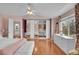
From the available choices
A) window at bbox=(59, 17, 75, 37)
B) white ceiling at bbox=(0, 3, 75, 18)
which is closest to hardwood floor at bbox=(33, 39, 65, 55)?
window at bbox=(59, 17, 75, 37)

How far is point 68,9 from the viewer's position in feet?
8.30

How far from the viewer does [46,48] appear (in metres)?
2.71

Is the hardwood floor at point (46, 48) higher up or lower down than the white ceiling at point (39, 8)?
lower down

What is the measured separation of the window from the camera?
2.54 metres

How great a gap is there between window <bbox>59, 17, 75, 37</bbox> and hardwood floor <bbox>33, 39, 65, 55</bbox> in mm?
319

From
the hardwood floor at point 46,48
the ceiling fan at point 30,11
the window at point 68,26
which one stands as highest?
the ceiling fan at point 30,11

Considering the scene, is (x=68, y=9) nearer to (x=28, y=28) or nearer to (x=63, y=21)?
(x=63, y=21)

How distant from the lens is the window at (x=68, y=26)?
2538 mm

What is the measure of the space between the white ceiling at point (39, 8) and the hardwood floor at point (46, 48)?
0.52 meters

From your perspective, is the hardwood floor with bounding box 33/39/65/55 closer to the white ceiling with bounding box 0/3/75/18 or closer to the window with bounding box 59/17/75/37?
the window with bounding box 59/17/75/37

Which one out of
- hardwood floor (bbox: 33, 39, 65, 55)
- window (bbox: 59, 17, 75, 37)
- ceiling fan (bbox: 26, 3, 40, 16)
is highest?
ceiling fan (bbox: 26, 3, 40, 16)

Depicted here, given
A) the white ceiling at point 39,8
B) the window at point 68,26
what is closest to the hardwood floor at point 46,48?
the window at point 68,26

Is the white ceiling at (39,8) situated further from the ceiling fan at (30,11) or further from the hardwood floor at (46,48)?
the hardwood floor at (46,48)

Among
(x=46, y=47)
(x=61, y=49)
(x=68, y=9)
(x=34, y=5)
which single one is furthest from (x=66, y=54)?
(x=34, y=5)
